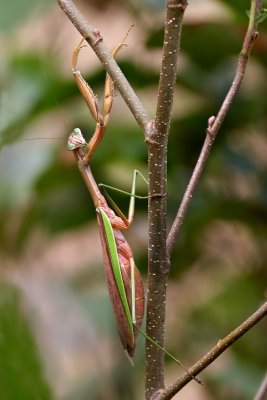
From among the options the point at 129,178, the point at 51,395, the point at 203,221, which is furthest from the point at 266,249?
the point at 51,395

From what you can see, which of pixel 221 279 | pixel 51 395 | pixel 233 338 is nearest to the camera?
pixel 51 395

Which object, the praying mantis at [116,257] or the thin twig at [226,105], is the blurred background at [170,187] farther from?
the thin twig at [226,105]

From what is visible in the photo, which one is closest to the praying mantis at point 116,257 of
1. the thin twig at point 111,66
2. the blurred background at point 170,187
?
the thin twig at point 111,66

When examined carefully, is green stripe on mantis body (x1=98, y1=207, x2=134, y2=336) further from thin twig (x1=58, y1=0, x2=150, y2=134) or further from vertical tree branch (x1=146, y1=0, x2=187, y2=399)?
thin twig (x1=58, y1=0, x2=150, y2=134)

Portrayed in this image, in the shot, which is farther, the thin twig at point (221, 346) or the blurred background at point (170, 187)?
the blurred background at point (170, 187)

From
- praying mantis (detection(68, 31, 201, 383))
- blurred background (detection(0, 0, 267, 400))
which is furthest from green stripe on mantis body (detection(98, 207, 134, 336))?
blurred background (detection(0, 0, 267, 400))

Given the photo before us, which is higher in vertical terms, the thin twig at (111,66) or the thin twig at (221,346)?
the thin twig at (111,66)

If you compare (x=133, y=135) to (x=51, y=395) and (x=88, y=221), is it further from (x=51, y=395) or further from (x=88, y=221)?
(x=51, y=395)
